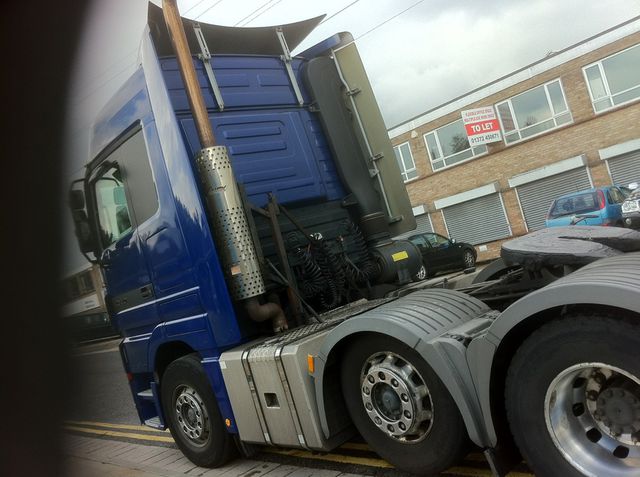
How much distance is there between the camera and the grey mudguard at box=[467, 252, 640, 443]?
188 centimetres

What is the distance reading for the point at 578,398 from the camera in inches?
84.5

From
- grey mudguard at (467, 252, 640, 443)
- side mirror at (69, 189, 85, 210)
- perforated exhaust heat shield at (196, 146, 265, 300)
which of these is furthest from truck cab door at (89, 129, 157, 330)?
grey mudguard at (467, 252, 640, 443)

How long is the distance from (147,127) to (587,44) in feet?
30.3

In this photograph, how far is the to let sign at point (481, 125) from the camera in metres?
10.6

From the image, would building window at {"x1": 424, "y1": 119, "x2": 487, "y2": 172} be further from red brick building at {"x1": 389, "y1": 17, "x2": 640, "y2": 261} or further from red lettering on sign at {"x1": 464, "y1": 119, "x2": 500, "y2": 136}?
red lettering on sign at {"x1": 464, "y1": 119, "x2": 500, "y2": 136}

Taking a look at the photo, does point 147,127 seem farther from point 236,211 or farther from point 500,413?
point 500,413

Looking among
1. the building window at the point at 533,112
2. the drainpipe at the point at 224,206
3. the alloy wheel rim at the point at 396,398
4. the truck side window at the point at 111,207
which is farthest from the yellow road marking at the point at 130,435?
the building window at the point at 533,112

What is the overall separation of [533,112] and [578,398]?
860 cm

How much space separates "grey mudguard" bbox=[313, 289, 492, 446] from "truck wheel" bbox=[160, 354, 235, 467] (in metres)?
1.22

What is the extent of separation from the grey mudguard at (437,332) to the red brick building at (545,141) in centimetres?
579

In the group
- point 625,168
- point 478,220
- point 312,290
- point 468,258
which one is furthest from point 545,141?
point 312,290

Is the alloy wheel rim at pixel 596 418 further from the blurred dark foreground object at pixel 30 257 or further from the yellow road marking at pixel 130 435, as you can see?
the yellow road marking at pixel 130 435

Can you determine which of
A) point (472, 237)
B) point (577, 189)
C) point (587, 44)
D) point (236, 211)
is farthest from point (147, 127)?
point (587, 44)

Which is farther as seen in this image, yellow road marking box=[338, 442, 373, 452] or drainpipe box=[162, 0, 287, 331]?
yellow road marking box=[338, 442, 373, 452]
